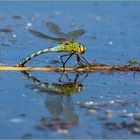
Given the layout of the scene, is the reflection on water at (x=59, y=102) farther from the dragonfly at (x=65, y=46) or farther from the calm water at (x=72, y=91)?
the dragonfly at (x=65, y=46)

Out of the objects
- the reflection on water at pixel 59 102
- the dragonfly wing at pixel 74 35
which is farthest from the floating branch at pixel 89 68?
the dragonfly wing at pixel 74 35

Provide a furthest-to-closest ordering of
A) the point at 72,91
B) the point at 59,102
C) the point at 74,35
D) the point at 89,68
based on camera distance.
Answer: the point at 74,35 → the point at 89,68 → the point at 72,91 → the point at 59,102

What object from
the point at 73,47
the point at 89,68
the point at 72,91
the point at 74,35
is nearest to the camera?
the point at 72,91

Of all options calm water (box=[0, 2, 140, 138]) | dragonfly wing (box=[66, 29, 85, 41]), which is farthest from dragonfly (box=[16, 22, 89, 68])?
calm water (box=[0, 2, 140, 138])

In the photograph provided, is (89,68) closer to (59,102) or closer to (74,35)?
(74,35)

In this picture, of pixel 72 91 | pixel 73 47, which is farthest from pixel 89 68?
pixel 72 91

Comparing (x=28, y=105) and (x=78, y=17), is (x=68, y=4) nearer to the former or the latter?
(x=78, y=17)

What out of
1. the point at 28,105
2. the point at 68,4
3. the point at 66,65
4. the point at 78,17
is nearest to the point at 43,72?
the point at 66,65
